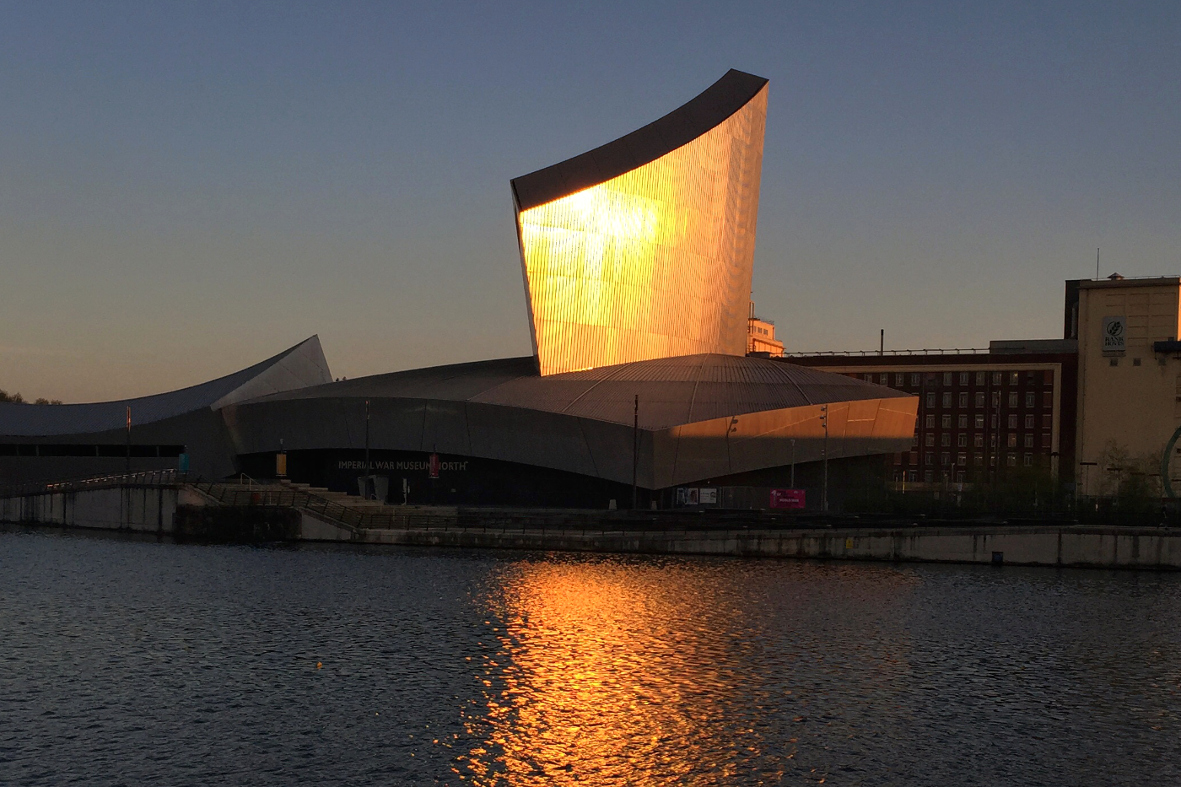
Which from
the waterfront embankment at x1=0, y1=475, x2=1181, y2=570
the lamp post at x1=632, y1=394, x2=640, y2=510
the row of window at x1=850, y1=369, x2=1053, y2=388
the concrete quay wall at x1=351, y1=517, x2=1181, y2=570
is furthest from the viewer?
the row of window at x1=850, y1=369, x2=1053, y2=388

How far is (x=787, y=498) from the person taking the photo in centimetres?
6594

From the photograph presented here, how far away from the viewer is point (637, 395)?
69688mm

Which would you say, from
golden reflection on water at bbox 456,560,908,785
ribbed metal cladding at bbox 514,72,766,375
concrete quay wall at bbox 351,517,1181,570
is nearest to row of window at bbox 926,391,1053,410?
ribbed metal cladding at bbox 514,72,766,375

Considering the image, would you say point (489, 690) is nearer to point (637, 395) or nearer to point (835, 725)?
point (835, 725)

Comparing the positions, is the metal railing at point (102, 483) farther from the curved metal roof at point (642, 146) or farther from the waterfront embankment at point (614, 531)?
the curved metal roof at point (642, 146)

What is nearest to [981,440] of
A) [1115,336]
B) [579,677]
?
[1115,336]

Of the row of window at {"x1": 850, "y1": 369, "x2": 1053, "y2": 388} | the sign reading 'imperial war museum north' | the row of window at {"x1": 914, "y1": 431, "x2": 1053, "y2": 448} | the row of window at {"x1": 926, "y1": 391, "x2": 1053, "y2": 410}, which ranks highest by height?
the sign reading 'imperial war museum north'

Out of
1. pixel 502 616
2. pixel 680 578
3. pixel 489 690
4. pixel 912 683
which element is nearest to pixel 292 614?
pixel 502 616

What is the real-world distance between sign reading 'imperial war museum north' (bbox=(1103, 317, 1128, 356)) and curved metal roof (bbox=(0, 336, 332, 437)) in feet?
225

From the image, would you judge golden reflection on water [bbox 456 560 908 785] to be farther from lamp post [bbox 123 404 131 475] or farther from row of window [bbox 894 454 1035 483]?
row of window [bbox 894 454 1035 483]

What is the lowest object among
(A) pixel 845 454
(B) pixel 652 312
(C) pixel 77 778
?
(C) pixel 77 778

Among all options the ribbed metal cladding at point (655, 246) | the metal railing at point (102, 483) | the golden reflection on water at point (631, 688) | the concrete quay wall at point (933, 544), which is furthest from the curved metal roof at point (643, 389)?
the golden reflection on water at point (631, 688)

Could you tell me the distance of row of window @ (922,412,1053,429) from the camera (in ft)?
375

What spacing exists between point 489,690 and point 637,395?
4171 cm
